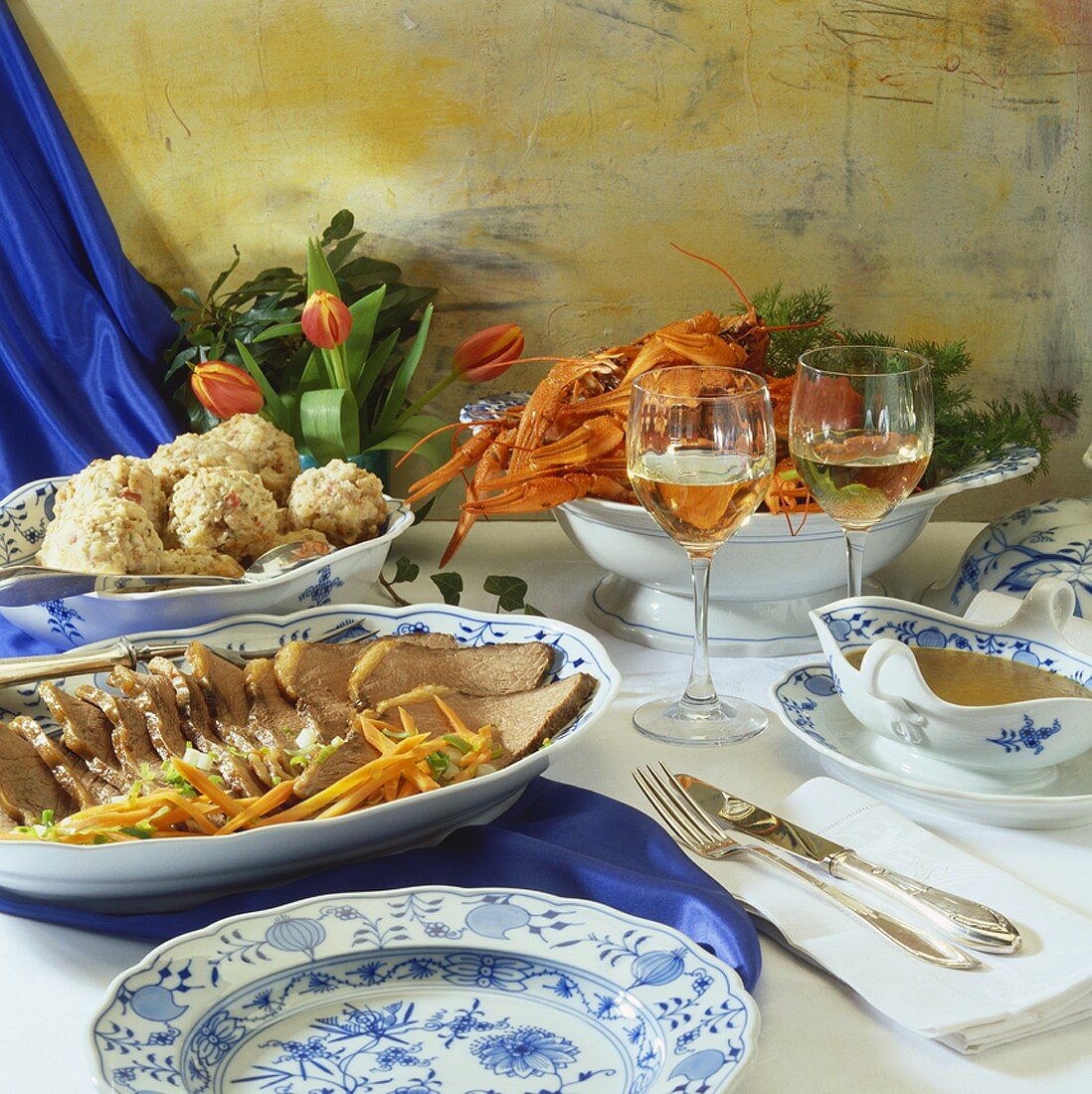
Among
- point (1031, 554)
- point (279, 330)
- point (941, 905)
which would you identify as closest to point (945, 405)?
point (1031, 554)

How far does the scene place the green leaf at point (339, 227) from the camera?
6.51ft

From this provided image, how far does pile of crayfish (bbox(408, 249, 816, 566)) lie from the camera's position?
134 centimetres

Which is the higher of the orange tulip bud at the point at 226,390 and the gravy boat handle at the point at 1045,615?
the orange tulip bud at the point at 226,390

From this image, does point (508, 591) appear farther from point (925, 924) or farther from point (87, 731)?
point (925, 924)

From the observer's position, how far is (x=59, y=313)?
203 centimetres

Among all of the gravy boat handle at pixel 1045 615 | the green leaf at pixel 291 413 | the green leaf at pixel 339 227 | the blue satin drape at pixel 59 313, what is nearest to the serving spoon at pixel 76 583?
the green leaf at pixel 291 413

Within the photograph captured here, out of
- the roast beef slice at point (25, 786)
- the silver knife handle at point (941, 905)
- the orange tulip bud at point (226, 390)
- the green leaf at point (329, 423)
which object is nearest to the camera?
the silver knife handle at point (941, 905)

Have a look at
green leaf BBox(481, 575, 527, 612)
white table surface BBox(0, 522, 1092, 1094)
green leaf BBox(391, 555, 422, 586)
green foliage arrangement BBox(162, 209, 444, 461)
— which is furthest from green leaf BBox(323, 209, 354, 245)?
white table surface BBox(0, 522, 1092, 1094)

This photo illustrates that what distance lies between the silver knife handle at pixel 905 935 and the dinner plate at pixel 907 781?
0.13 meters

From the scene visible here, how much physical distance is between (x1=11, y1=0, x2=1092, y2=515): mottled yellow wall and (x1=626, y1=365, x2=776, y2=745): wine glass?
96 cm

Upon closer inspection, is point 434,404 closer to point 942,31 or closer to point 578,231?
point 578,231

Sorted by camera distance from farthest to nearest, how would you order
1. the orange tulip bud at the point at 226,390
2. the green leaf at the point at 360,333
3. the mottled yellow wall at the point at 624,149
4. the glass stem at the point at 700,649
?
the mottled yellow wall at the point at 624,149 → the green leaf at the point at 360,333 → the orange tulip bud at the point at 226,390 → the glass stem at the point at 700,649

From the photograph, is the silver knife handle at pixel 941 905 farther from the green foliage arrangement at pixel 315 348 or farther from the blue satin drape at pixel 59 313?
the blue satin drape at pixel 59 313

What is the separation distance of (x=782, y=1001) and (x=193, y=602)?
67 cm
